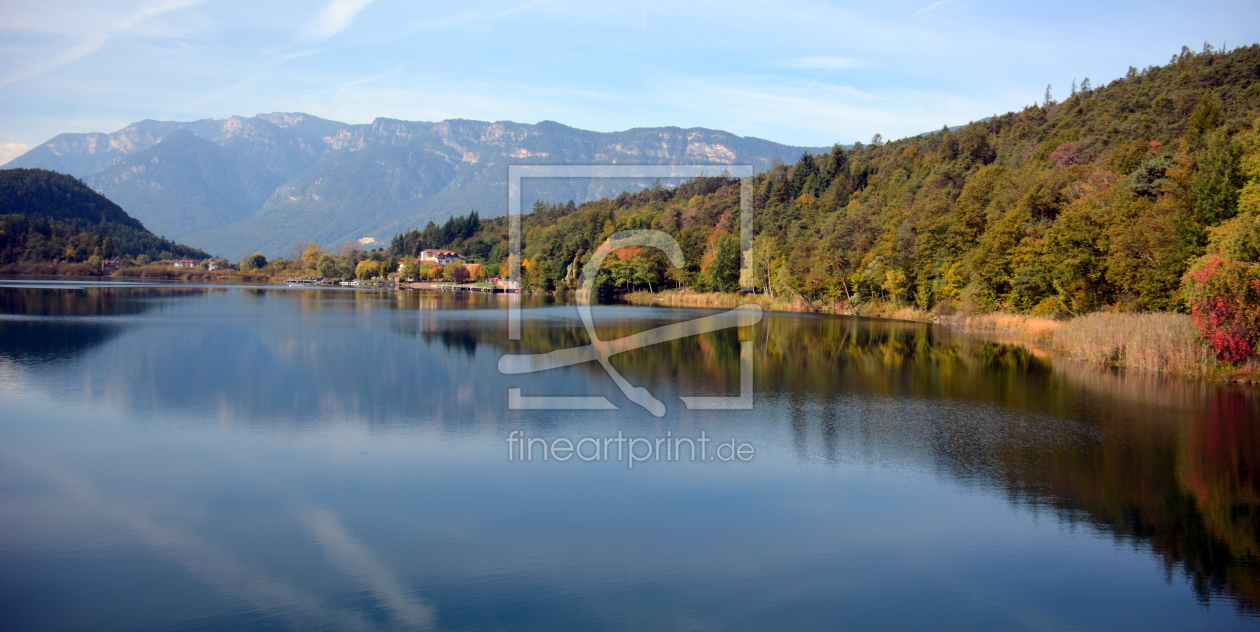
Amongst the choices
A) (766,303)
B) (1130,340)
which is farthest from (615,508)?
(766,303)

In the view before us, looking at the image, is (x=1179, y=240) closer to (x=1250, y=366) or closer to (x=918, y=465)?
(x=1250, y=366)

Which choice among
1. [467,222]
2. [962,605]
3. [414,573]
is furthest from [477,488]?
[467,222]

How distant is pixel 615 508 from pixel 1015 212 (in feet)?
117

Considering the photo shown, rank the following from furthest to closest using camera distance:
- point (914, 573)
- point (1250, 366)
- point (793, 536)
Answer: point (1250, 366) → point (793, 536) → point (914, 573)

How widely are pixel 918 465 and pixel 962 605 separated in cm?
530

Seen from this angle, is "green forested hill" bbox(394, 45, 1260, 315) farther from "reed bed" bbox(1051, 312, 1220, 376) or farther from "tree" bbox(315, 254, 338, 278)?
"tree" bbox(315, 254, 338, 278)

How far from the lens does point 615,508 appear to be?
10797mm

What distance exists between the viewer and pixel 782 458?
13531 mm

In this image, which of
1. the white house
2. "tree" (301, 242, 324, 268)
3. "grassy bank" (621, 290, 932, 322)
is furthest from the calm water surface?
"tree" (301, 242, 324, 268)

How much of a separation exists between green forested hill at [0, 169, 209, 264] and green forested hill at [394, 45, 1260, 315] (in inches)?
2919

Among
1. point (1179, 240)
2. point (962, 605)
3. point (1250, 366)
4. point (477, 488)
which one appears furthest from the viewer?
point (1179, 240)

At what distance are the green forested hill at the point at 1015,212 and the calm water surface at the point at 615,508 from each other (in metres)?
9.17

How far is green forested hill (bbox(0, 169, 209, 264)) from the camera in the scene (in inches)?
4493

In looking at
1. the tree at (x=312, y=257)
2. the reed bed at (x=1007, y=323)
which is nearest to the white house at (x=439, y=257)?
the tree at (x=312, y=257)
